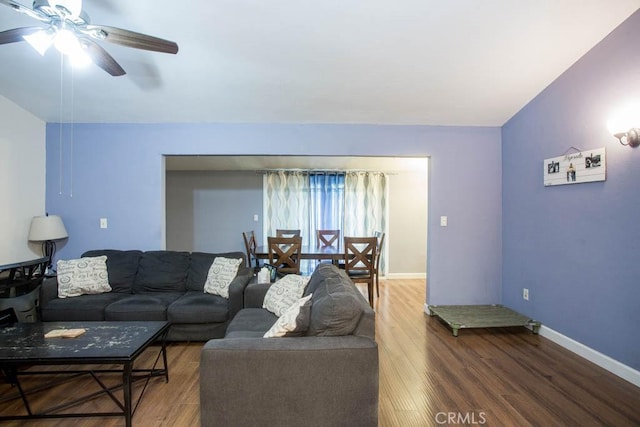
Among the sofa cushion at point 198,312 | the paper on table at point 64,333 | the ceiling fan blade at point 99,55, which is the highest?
the ceiling fan blade at point 99,55

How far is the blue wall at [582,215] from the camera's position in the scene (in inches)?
86.7

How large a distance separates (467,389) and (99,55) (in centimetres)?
342

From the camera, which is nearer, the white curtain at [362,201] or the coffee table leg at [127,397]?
the coffee table leg at [127,397]

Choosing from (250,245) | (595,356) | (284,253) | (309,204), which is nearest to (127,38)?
(284,253)

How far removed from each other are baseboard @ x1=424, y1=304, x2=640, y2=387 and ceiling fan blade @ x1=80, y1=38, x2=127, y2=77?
430 cm

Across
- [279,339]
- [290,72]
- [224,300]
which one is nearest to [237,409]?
[279,339]

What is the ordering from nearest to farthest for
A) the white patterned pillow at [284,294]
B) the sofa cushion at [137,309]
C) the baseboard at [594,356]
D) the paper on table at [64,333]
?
the paper on table at [64,333] → the baseboard at [594,356] → the white patterned pillow at [284,294] → the sofa cushion at [137,309]

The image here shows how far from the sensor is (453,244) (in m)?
3.54

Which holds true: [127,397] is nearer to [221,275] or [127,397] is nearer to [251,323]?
[251,323]

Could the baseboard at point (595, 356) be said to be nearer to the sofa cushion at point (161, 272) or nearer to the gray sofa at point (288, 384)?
the gray sofa at point (288, 384)

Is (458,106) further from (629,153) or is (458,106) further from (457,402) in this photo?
(457,402)

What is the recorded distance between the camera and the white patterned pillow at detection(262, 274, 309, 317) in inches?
92.9

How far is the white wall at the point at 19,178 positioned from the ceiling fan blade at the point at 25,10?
2.15 meters

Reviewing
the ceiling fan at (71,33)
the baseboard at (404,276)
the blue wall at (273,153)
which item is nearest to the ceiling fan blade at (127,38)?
the ceiling fan at (71,33)
